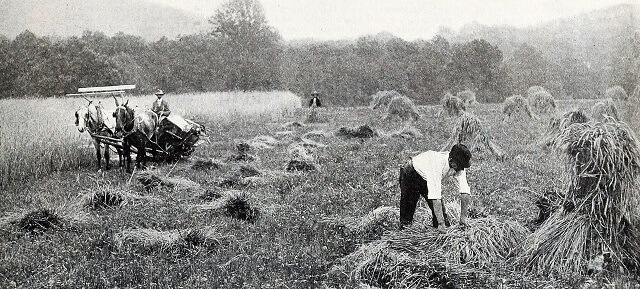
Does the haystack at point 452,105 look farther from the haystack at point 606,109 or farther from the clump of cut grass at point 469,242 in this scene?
the clump of cut grass at point 469,242

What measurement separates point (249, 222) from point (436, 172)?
2.51 m

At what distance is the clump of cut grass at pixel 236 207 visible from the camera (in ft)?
21.1

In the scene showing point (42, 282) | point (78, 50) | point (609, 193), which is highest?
point (78, 50)

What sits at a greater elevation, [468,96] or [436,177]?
[468,96]

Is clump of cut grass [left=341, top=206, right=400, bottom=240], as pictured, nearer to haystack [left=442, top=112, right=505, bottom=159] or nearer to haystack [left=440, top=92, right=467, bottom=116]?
haystack [left=442, top=112, right=505, bottom=159]

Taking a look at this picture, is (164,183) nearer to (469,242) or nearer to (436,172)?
(436,172)

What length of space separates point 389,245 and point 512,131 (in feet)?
32.2

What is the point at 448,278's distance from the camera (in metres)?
4.16

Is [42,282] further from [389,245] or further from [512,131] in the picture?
[512,131]

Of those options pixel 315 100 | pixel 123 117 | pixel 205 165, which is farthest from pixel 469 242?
pixel 315 100

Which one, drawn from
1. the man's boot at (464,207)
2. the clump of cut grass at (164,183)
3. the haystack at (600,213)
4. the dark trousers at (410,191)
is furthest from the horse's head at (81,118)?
the haystack at (600,213)

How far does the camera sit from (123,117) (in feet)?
30.9

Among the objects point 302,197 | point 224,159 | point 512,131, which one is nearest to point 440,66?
point 512,131

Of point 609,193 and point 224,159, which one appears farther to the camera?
point 224,159
